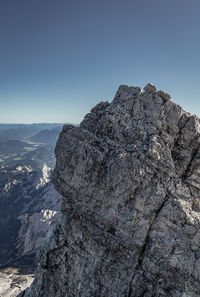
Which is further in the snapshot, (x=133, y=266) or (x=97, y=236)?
(x=97, y=236)

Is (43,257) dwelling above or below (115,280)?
below

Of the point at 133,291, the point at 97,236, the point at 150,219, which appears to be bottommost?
the point at 133,291

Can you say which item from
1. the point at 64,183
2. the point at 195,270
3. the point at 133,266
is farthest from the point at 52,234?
the point at 195,270

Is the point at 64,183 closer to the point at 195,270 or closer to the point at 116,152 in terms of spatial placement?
the point at 116,152

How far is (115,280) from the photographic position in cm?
2434

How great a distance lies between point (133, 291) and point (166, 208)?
1198 cm

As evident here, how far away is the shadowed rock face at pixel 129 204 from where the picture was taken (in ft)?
74.2

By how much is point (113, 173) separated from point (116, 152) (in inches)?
122

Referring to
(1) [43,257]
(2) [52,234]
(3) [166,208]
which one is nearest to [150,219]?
(3) [166,208]

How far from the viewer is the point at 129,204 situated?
2464cm

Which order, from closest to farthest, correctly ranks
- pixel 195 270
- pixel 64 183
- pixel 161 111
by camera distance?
pixel 195 270 < pixel 161 111 < pixel 64 183

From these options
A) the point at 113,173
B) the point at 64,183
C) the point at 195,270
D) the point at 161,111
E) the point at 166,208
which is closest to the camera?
the point at 195,270

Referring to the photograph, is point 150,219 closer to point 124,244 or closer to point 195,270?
point 124,244

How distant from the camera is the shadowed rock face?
2262cm
